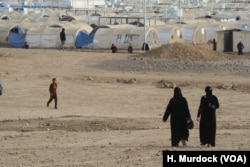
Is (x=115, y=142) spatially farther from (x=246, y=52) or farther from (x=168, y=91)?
(x=246, y=52)

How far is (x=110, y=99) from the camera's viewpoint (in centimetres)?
2542

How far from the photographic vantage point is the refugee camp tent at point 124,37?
4591 centimetres

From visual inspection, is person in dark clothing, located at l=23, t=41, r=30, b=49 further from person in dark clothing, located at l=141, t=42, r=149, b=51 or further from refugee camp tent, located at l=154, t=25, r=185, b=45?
refugee camp tent, located at l=154, t=25, r=185, b=45

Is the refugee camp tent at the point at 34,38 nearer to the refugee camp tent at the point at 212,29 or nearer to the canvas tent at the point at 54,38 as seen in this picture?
the canvas tent at the point at 54,38

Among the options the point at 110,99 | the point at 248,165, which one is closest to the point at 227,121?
the point at 110,99

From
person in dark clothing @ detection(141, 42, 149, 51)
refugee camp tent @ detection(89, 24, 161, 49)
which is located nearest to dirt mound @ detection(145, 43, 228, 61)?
person in dark clothing @ detection(141, 42, 149, 51)

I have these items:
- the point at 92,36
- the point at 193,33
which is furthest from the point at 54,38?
the point at 193,33

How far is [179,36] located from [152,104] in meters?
26.2

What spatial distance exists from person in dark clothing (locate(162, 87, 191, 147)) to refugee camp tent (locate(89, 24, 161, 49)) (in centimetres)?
3215

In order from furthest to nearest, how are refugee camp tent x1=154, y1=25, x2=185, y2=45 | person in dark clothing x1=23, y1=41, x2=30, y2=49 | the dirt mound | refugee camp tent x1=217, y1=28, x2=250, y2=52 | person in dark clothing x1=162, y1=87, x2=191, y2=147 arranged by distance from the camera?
refugee camp tent x1=154, y1=25, x2=185, y2=45
person in dark clothing x1=23, y1=41, x2=30, y2=49
refugee camp tent x1=217, y1=28, x2=250, y2=52
the dirt mound
person in dark clothing x1=162, y1=87, x2=191, y2=147

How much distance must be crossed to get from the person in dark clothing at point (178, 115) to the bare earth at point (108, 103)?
38 centimetres

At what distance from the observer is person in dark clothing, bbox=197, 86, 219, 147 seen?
13.5 metres

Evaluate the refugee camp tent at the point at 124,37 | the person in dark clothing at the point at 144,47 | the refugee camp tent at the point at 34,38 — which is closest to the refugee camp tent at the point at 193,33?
the refugee camp tent at the point at 124,37

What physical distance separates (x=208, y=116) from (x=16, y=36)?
37.0m
